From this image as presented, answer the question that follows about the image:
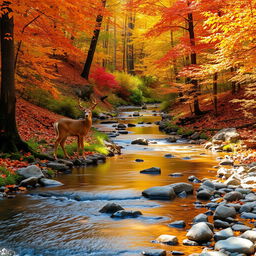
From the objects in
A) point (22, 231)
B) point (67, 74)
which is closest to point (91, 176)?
point (22, 231)

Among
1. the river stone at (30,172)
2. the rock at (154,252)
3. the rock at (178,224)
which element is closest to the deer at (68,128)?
the river stone at (30,172)

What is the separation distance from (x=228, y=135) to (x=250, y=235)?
10050 millimetres

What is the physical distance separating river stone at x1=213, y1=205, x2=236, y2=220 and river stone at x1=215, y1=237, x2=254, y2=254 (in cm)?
112

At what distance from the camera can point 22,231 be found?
560 centimetres

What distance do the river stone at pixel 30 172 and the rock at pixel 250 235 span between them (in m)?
5.14

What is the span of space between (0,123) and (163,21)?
1070cm

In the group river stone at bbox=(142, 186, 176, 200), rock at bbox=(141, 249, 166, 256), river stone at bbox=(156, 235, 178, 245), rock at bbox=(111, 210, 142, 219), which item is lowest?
rock at bbox=(141, 249, 166, 256)

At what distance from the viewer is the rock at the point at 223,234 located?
5084 mm

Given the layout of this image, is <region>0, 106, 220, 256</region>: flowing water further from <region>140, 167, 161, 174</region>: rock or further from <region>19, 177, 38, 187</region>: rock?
<region>19, 177, 38, 187</region>: rock

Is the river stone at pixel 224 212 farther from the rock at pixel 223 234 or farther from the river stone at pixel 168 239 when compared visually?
the river stone at pixel 168 239

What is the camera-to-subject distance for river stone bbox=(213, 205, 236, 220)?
5965mm

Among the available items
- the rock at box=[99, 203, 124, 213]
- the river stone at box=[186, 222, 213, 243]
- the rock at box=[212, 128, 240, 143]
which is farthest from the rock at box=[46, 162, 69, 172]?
the rock at box=[212, 128, 240, 143]

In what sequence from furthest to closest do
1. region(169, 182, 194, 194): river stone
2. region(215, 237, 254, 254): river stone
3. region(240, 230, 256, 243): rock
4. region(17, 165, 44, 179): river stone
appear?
region(17, 165, 44, 179): river stone → region(169, 182, 194, 194): river stone → region(240, 230, 256, 243): rock → region(215, 237, 254, 254): river stone

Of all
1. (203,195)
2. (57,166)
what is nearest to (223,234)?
(203,195)
